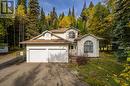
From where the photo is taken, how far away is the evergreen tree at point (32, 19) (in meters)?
65.7

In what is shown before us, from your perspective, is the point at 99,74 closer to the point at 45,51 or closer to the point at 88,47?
the point at 45,51

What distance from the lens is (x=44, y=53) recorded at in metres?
Answer: 36.6

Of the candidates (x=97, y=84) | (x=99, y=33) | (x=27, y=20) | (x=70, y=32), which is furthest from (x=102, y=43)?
(x=97, y=84)

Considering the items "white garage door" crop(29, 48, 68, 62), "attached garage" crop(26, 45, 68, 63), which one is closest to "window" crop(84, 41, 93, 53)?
"attached garage" crop(26, 45, 68, 63)

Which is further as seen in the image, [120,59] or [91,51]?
[91,51]

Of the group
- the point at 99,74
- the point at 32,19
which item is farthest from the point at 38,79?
the point at 32,19

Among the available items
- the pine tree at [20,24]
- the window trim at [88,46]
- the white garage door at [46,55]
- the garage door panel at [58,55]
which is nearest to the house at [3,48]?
the pine tree at [20,24]

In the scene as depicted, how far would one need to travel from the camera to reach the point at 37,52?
120ft

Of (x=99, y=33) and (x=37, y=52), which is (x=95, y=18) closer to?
(x=99, y=33)

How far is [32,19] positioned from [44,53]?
105 ft

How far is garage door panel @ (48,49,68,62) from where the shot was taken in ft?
118

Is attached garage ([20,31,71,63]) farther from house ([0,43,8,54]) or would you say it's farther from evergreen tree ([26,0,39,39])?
evergreen tree ([26,0,39,39])

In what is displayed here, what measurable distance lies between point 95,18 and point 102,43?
667cm

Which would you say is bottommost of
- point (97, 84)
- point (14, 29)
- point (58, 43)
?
point (97, 84)
